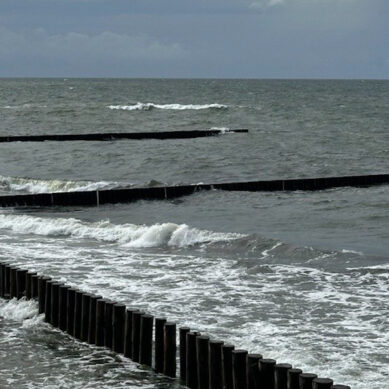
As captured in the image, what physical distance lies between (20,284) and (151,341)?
4.32 metres

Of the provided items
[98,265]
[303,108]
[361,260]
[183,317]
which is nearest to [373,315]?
[183,317]

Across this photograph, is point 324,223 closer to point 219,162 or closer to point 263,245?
point 263,245

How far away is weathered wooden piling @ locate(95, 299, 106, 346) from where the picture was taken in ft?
49.0

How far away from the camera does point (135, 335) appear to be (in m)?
14.2

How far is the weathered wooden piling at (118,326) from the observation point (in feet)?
47.9

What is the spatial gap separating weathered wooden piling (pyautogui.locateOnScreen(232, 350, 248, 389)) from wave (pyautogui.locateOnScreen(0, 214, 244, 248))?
42.7 ft

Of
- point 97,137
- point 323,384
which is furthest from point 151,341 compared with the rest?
point 97,137

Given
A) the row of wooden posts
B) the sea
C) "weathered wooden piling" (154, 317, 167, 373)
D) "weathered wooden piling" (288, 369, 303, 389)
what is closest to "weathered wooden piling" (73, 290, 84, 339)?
the row of wooden posts

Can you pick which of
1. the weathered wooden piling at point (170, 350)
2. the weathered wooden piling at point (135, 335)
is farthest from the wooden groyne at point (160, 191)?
the weathered wooden piling at point (170, 350)

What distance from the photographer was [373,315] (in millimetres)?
16797

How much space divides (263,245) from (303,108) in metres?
86.3

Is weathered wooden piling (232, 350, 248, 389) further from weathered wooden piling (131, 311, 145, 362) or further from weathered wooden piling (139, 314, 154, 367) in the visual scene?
weathered wooden piling (131, 311, 145, 362)

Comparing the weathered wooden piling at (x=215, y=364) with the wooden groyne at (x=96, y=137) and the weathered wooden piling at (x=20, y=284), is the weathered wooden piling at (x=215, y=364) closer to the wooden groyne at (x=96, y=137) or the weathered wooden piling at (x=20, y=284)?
the weathered wooden piling at (x=20, y=284)

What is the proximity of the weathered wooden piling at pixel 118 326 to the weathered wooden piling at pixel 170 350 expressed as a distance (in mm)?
1171
